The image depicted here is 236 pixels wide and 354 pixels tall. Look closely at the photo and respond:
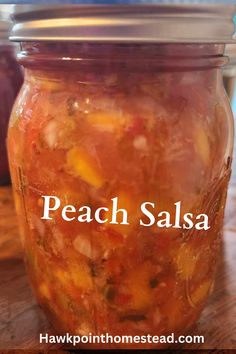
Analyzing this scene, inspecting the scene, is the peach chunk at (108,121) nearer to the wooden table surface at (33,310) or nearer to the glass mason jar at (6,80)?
the wooden table surface at (33,310)

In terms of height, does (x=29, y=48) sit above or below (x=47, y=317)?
above

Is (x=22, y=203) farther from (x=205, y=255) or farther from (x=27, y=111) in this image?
(x=205, y=255)

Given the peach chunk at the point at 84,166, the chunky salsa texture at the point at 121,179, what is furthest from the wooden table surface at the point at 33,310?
the peach chunk at the point at 84,166

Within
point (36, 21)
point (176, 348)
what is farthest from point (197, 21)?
point (176, 348)

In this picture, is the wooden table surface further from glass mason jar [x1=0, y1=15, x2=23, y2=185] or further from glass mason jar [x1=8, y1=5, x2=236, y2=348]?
glass mason jar [x1=0, y1=15, x2=23, y2=185]

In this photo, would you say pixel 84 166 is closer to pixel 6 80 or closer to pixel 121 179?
pixel 121 179

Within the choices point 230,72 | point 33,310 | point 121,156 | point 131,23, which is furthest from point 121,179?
point 230,72
